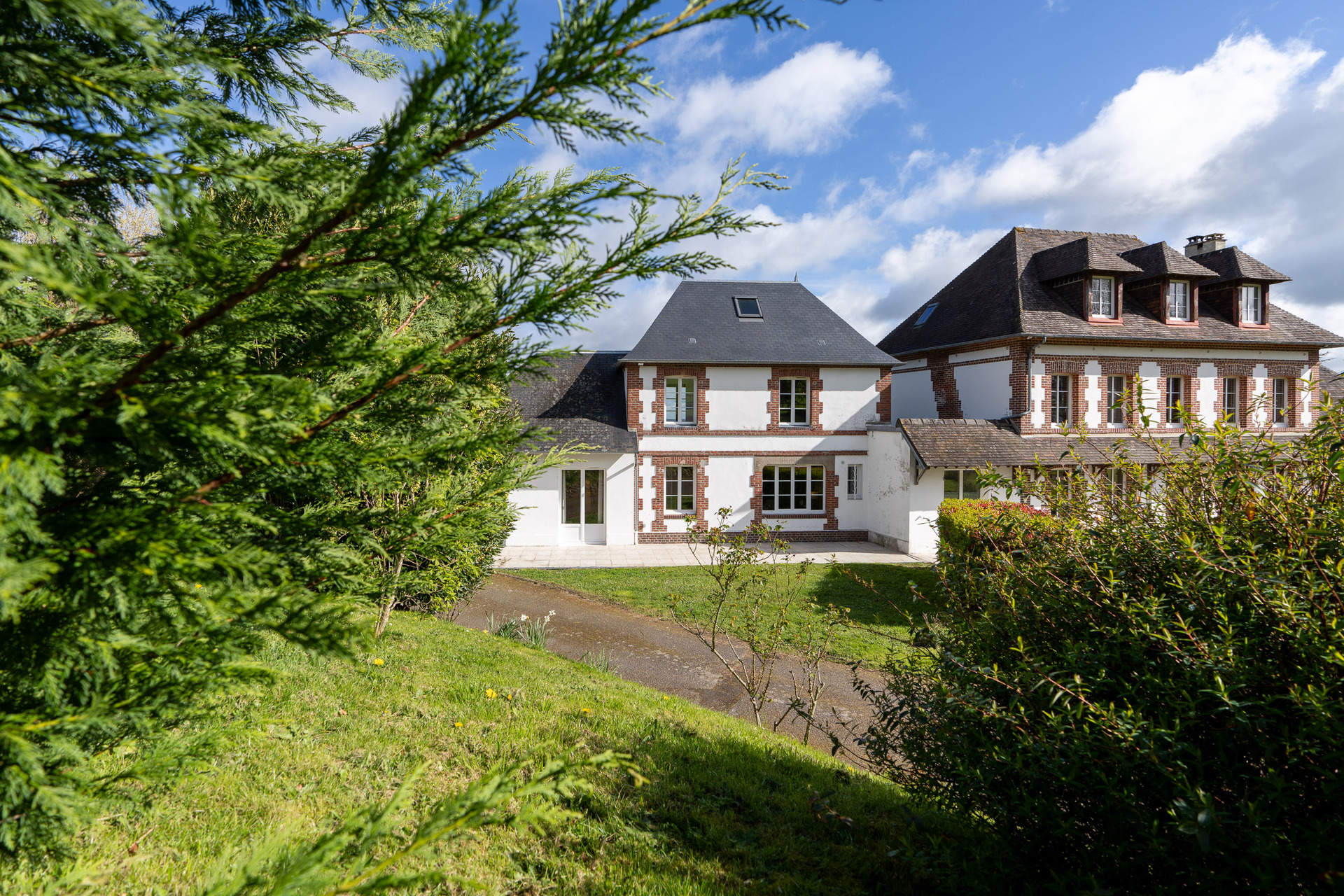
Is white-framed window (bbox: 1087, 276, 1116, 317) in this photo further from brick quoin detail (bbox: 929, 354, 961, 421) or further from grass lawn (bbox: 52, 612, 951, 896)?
grass lawn (bbox: 52, 612, 951, 896)

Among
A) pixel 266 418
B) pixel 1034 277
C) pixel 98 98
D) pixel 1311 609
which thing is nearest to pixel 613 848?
pixel 266 418

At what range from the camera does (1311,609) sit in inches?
94.7

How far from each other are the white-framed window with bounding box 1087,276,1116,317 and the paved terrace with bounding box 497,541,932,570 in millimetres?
9429

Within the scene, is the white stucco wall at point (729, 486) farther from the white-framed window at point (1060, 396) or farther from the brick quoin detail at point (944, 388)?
the white-framed window at point (1060, 396)

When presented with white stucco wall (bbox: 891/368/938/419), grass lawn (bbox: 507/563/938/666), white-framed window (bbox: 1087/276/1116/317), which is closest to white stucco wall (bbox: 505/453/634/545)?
grass lawn (bbox: 507/563/938/666)

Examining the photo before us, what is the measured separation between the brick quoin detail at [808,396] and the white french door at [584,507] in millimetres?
5067

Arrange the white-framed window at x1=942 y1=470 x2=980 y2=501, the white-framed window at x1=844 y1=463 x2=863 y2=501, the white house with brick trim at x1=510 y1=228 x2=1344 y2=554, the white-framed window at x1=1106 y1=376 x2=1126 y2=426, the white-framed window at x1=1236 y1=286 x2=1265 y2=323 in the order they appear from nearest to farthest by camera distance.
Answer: the white-framed window at x1=942 y1=470 x2=980 y2=501 → the white house with brick trim at x1=510 y1=228 x2=1344 y2=554 → the white-framed window at x1=1106 y1=376 x2=1126 y2=426 → the white-framed window at x1=844 y1=463 x2=863 y2=501 → the white-framed window at x1=1236 y1=286 x2=1265 y2=323

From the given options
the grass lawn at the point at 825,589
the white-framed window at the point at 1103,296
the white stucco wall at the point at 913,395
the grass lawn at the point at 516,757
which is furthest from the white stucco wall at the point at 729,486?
the grass lawn at the point at 516,757

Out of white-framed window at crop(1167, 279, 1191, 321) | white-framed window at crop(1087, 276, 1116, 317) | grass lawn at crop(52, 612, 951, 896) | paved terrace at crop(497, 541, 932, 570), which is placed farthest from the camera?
white-framed window at crop(1167, 279, 1191, 321)

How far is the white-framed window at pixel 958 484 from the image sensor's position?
17.1 meters

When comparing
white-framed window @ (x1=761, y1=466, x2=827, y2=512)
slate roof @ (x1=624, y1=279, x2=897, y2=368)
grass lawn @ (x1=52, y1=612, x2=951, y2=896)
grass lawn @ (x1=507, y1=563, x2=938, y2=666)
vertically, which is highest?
slate roof @ (x1=624, y1=279, x2=897, y2=368)

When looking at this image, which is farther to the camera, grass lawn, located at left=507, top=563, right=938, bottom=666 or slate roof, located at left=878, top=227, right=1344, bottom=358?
slate roof, located at left=878, top=227, right=1344, bottom=358

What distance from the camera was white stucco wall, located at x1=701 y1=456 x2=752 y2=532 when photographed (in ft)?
60.9

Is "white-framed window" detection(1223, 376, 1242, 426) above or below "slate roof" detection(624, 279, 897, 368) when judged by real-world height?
below
